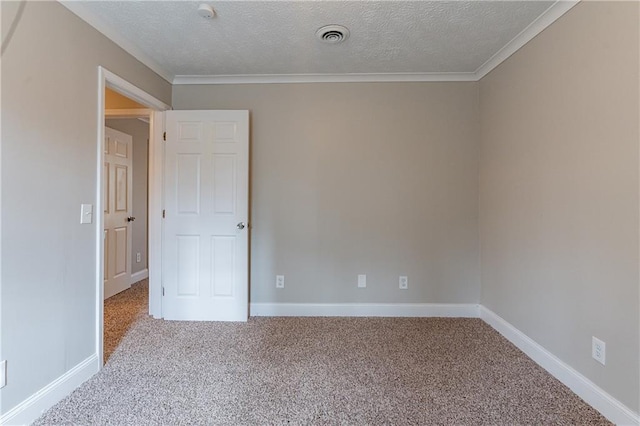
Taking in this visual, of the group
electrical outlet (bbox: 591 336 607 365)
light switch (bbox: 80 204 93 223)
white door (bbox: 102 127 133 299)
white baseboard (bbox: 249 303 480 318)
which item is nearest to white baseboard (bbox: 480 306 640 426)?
electrical outlet (bbox: 591 336 607 365)

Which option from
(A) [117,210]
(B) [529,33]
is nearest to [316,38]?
(B) [529,33]

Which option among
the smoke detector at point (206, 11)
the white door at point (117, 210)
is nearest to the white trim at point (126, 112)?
the white door at point (117, 210)

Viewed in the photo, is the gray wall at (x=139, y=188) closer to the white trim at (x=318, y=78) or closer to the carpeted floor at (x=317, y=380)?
the white trim at (x=318, y=78)

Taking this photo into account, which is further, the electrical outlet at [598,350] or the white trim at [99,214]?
the white trim at [99,214]

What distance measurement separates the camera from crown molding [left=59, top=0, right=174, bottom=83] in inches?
70.3

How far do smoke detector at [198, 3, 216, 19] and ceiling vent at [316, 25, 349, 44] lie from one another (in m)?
0.71

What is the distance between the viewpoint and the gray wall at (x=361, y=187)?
2943 millimetres

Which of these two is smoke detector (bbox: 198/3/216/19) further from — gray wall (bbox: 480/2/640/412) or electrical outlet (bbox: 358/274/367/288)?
electrical outlet (bbox: 358/274/367/288)

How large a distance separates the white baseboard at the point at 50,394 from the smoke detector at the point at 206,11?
229 centimetres

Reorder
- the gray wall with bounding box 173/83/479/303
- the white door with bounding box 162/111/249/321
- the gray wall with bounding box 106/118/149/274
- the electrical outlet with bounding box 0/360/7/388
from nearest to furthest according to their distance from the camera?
the electrical outlet with bounding box 0/360/7/388
the white door with bounding box 162/111/249/321
the gray wall with bounding box 173/83/479/303
the gray wall with bounding box 106/118/149/274

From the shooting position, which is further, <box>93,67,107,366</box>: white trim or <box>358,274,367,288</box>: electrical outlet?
<box>358,274,367,288</box>: electrical outlet

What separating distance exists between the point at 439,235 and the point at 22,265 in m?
3.00

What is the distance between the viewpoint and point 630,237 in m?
1.48

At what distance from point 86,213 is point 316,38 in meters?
1.94
